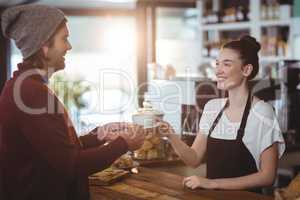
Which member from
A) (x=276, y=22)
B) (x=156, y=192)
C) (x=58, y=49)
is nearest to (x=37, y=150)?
(x=58, y=49)

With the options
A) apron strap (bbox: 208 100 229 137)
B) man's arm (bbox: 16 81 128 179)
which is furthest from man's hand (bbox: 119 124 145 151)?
apron strap (bbox: 208 100 229 137)

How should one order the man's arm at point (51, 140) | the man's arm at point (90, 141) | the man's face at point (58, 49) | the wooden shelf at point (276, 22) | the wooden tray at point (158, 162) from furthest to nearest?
1. the wooden shelf at point (276, 22)
2. the wooden tray at point (158, 162)
3. the man's arm at point (90, 141)
4. the man's face at point (58, 49)
5. the man's arm at point (51, 140)

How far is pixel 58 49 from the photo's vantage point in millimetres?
1451

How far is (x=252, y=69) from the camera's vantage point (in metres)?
1.98

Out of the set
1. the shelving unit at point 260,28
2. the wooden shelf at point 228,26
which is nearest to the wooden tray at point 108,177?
the shelving unit at point 260,28

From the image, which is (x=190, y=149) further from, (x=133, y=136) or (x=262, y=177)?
(x=133, y=136)

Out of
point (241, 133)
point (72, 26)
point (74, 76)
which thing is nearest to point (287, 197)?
point (241, 133)

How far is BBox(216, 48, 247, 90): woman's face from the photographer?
1954 mm

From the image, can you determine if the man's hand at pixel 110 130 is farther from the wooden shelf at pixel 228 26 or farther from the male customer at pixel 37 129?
the wooden shelf at pixel 228 26

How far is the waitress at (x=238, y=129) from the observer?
189cm

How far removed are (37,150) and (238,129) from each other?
0.92 m

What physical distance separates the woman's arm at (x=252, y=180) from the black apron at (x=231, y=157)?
88 millimetres

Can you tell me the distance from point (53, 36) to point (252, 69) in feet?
3.04

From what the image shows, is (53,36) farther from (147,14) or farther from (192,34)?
(192,34)
